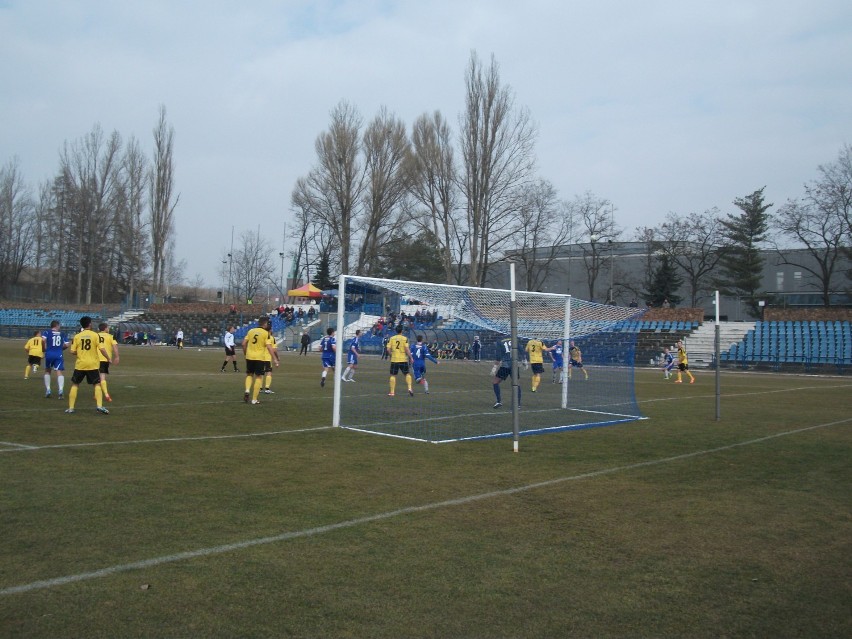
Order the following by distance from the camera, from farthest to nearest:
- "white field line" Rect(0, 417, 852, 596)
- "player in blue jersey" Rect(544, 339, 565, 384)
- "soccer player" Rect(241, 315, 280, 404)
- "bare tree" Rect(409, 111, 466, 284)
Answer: "bare tree" Rect(409, 111, 466, 284)
"player in blue jersey" Rect(544, 339, 565, 384)
"soccer player" Rect(241, 315, 280, 404)
"white field line" Rect(0, 417, 852, 596)

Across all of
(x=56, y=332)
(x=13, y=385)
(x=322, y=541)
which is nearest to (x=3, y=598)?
(x=322, y=541)

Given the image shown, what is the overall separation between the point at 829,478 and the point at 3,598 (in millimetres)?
9129

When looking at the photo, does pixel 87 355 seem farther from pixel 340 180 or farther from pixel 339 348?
pixel 340 180

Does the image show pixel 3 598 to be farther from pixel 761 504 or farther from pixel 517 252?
pixel 517 252

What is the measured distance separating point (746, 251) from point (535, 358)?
42588 millimetres

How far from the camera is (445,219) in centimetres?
5209

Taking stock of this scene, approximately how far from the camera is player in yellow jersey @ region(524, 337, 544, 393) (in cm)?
1672

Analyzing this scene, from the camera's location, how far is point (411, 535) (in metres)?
6.14

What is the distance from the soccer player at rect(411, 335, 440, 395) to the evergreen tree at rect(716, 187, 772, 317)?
138 feet

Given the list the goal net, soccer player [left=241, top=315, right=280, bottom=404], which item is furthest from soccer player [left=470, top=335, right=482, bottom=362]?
soccer player [left=241, top=315, right=280, bottom=404]

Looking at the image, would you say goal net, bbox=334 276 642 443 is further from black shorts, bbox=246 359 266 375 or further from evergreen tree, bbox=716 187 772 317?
evergreen tree, bbox=716 187 772 317

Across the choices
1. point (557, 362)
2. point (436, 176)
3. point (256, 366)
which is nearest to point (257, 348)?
point (256, 366)

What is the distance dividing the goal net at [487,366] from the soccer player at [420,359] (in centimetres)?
12

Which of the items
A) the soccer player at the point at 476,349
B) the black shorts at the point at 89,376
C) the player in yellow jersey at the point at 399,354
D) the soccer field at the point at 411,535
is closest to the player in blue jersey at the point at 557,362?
the soccer player at the point at 476,349
